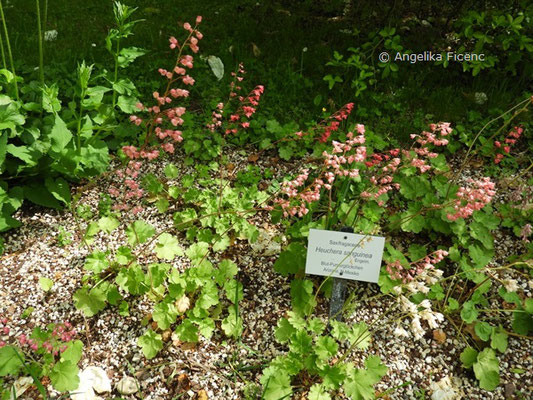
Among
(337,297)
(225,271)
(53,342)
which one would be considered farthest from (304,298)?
(53,342)

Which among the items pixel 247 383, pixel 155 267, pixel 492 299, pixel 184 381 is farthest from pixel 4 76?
pixel 492 299

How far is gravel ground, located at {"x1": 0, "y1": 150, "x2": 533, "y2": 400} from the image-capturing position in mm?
2133

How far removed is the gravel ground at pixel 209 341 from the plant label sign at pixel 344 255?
0.34m

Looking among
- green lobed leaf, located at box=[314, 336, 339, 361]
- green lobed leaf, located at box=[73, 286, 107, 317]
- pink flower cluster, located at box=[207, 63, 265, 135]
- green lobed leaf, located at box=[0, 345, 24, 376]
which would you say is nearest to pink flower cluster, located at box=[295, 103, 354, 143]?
pink flower cluster, located at box=[207, 63, 265, 135]

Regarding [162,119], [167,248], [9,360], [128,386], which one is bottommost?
[128,386]

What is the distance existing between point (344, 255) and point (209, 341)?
813 mm

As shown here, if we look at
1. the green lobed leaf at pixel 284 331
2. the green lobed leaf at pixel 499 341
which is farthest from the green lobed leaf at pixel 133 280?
the green lobed leaf at pixel 499 341

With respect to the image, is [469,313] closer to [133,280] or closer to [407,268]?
[407,268]

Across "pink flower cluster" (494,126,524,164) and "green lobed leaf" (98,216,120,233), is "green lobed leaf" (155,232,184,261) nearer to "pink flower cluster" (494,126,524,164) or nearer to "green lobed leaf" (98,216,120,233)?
"green lobed leaf" (98,216,120,233)

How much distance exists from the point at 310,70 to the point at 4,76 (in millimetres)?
2394

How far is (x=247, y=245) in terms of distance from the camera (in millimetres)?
2725

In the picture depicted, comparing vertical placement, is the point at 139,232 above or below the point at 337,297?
above

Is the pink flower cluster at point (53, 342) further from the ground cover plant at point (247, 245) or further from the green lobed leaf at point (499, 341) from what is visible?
the green lobed leaf at point (499, 341)

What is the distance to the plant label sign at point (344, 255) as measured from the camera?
84.2 inches
